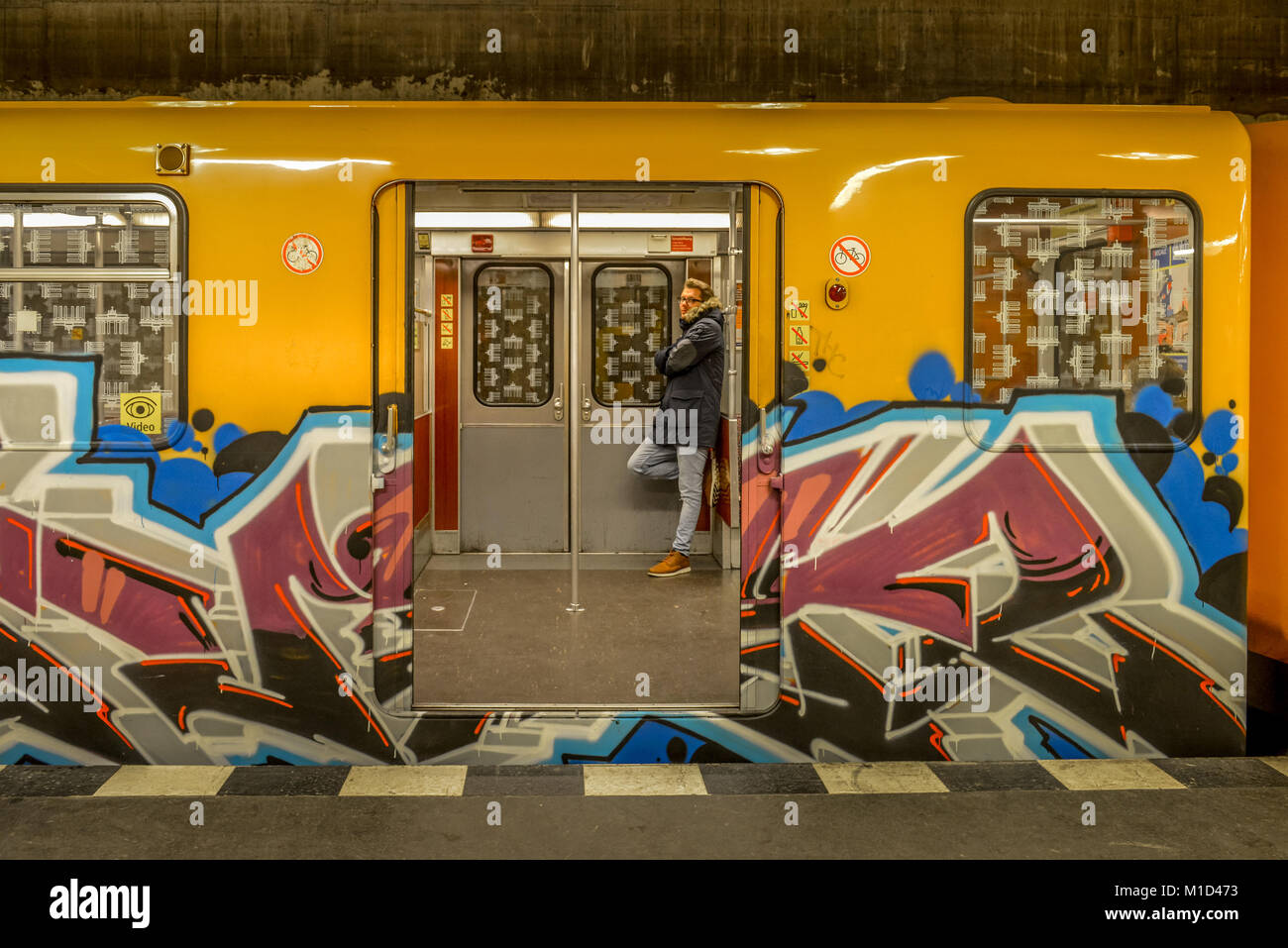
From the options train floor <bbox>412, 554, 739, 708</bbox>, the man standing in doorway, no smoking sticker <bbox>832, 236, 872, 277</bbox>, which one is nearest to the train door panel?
train floor <bbox>412, 554, 739, 708</bbox>

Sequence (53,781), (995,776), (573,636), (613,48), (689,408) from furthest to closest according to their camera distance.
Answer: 1. (689,408)
2. (613,48)
3. (573,636)
4. (995,776)
5. (53,781)

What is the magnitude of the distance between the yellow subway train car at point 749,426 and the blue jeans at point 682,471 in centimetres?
260

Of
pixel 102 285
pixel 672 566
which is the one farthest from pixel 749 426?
pixel 672 566

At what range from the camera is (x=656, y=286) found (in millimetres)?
7383

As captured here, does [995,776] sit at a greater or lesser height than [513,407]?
lesser

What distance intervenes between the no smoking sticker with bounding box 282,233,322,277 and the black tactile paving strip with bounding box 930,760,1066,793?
9.05 feet

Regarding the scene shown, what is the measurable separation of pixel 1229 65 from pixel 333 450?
17.1 ft

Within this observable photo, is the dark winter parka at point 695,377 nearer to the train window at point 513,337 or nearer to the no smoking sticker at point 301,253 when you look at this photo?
the train window at point 513,337

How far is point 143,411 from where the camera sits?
12.0ft

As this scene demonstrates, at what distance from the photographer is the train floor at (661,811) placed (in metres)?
3.13

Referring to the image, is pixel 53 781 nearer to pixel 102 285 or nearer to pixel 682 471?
pixel 102 285

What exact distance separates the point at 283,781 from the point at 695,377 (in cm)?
352

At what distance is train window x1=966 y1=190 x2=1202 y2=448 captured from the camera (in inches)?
146

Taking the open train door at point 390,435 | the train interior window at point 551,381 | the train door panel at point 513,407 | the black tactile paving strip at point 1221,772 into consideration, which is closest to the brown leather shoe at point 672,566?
the train interior window at point 551,381
